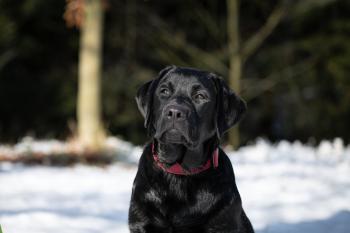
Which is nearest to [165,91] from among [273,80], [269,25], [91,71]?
[91,71]

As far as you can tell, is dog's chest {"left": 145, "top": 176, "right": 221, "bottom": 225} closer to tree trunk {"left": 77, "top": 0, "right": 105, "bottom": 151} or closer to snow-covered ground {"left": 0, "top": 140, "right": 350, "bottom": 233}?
snow-covered ground {"left": 0, "top": 140, "right": 350, "bottom": 233}

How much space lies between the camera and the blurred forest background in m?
19.2

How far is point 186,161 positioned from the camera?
3.88m

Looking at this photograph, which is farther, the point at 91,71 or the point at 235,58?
the point at 235,58

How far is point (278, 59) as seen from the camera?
64.9 feet

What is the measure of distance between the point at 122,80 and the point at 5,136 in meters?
4.15

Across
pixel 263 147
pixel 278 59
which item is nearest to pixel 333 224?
pixel 263 147

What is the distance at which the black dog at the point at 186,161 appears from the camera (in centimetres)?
366

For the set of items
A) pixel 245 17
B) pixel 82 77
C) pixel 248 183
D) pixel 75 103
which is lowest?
pixel 248 183

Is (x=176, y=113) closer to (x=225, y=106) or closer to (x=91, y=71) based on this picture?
(x=225, y=106)

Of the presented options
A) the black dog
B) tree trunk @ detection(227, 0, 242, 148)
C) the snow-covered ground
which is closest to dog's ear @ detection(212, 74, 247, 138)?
the black dog

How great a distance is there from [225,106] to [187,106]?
372 mm

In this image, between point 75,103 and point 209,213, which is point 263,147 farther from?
point 75,103

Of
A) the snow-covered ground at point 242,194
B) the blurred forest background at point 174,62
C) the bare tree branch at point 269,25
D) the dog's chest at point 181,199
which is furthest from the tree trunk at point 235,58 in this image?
the dog's chest at point 181,199
